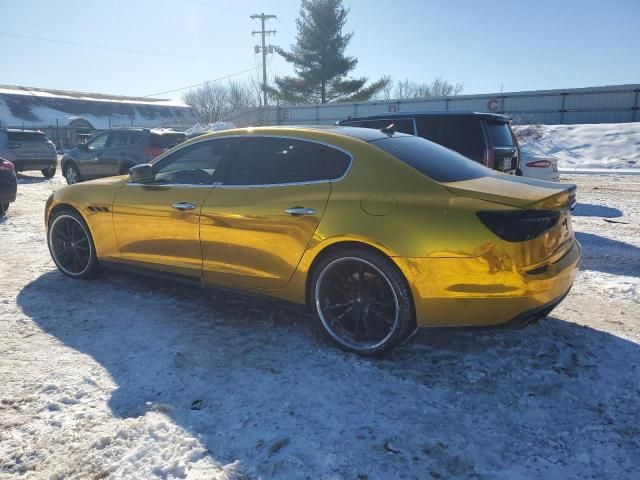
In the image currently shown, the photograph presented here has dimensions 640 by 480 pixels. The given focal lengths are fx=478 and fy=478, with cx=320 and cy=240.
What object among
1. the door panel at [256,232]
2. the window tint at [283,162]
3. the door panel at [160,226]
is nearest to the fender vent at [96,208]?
the door panel at [160,226]

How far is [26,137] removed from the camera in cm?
1552

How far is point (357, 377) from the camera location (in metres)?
3.09

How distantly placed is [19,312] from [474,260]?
3.77 metres

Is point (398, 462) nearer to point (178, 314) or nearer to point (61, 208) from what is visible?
point (178, 314)

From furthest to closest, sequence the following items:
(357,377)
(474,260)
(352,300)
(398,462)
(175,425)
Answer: (352,300)
(357,377)
(474,260)
(175,425)
(398,462)

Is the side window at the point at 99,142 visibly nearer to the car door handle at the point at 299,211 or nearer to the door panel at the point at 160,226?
the door panel at the point at 160,226

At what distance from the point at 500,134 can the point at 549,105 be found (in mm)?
27753

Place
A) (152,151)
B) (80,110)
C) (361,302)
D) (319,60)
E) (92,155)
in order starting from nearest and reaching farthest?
(361,302)
(152,151)
(92,155)
(319,60)
(80,110)

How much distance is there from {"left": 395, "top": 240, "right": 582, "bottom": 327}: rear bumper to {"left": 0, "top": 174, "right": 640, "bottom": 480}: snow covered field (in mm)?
348

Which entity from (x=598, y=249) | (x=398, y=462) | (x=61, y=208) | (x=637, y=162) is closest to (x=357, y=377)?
(x=398, y=462)

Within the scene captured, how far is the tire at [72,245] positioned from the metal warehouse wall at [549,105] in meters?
24.5

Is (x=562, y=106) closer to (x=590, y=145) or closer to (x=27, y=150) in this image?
(x=590, y=145)

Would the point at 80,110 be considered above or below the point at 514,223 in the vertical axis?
above

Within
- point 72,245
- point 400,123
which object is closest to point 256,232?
point 72,245
